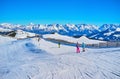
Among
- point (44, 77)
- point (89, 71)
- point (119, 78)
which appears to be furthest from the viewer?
point (89, 71)

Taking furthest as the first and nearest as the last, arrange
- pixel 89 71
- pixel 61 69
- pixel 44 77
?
pixel 61 69, pixel 89 71, pixel 44 77

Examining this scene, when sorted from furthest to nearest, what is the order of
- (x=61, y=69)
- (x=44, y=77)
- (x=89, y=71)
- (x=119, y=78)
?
(x=61, y=69) → (x=89, y=71) → (x=44, y=77) → (x=119, y=78)

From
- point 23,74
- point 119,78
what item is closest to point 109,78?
point 119,78

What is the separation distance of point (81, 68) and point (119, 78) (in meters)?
4.48

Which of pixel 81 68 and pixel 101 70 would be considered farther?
pixel 81 68

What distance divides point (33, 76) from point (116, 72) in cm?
648

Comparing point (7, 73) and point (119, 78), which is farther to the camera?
point (7, 73)

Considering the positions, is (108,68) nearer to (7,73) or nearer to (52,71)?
(52,71)

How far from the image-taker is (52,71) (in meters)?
17.6

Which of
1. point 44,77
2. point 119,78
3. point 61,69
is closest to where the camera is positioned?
point 119,78

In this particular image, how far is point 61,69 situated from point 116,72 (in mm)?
4692

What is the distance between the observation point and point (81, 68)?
18.3 meters

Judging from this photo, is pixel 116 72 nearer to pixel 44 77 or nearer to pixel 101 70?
pixel 101 70

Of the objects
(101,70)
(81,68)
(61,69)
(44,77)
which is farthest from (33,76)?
(101,70)
